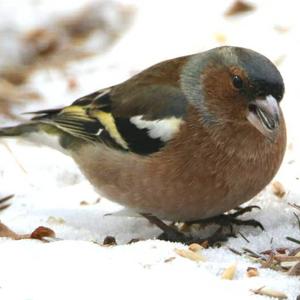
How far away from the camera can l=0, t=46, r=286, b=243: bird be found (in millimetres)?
3820

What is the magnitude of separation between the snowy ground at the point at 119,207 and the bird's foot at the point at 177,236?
0.10 m

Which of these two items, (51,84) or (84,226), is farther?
(51,84)

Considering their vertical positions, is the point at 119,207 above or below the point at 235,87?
below

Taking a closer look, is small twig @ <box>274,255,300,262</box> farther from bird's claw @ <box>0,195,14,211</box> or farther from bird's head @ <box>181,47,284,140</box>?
bird's claw @ <box>0,195,14,211</box>

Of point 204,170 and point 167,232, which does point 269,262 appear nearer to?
point 204,170

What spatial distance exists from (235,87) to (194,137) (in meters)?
0.29

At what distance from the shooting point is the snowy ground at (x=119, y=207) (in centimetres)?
306

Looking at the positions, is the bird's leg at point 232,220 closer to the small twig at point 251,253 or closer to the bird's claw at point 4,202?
the small twig at point 251,253

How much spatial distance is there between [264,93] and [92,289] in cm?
124

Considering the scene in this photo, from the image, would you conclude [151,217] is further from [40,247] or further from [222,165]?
[40,247]

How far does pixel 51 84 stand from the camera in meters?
6.68

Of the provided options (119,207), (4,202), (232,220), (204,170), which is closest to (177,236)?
(232,220)

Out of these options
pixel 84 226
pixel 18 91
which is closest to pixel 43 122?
pixel 84 226

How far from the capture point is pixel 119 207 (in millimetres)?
4668
